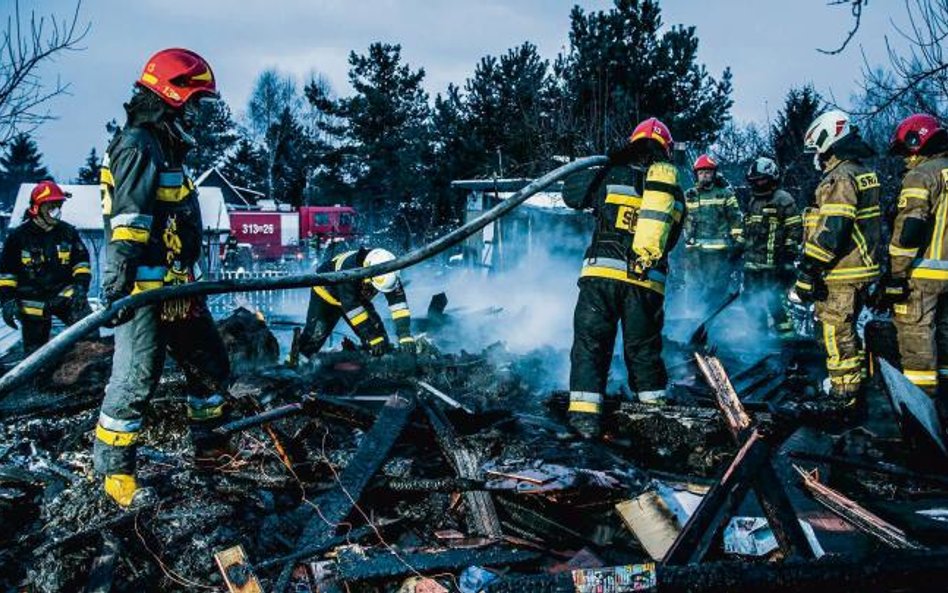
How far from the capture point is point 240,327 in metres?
7.36

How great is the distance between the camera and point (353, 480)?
3404 mm

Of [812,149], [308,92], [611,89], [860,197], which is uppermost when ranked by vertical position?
[308,92]

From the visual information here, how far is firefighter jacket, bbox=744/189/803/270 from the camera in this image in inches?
337

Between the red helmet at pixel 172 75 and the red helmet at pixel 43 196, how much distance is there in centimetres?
450

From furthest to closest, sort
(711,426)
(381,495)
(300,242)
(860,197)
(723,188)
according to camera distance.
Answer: (300,242) → (723,188) → (860,197) → (711,426) → (381,495)

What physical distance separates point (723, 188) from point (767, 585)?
319 inches

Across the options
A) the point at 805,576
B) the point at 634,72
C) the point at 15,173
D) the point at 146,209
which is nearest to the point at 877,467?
the point at 805,576

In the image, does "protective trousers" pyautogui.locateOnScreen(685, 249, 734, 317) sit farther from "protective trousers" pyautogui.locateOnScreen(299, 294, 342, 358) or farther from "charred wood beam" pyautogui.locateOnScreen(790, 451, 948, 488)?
"charred wood beam" pyautogui.locateOnScreen(790, 451, 948, 488)

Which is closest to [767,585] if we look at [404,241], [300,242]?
[404,241]

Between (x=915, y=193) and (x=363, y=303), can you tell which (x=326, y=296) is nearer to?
(x=363, y=303)

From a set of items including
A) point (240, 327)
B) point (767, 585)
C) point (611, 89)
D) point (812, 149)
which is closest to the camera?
point (767, 585)

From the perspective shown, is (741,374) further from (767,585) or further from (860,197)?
(767,585)

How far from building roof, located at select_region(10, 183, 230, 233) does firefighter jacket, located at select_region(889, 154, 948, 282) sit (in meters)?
22.6

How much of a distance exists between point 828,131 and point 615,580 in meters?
4.57
